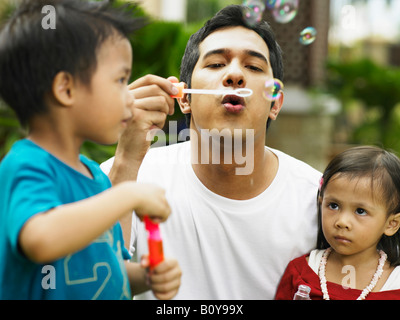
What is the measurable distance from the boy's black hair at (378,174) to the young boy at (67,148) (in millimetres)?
776

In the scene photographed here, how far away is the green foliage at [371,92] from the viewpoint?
7.31 metres

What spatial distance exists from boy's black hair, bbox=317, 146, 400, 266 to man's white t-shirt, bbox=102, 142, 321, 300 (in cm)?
11

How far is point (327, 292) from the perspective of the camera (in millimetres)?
1562

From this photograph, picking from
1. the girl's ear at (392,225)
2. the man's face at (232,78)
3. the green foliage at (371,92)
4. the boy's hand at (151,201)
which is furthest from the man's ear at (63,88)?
the green foliage at (371,92)

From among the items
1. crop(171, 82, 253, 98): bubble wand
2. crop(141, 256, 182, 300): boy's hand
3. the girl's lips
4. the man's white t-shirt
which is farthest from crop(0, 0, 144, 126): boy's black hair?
the girl's lips

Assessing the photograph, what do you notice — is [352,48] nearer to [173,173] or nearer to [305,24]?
[305,24]

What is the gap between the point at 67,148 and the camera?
106cm

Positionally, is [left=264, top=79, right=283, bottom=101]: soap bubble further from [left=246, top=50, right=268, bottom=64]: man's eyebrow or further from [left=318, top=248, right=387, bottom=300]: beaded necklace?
[left=318, top=248, right=387, bottom=300]: beaded necklace

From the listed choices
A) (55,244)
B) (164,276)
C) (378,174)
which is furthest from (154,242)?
(378,174)

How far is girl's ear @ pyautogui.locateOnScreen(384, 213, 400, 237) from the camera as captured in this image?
1.63 m
